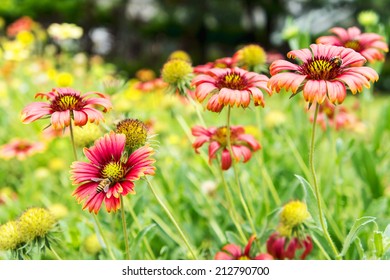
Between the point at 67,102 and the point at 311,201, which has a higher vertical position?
the point at 67,102

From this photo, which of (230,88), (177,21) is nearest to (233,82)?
(230,88)

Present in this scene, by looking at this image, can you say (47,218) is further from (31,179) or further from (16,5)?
(16,5)

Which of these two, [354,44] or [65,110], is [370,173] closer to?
[354,44]

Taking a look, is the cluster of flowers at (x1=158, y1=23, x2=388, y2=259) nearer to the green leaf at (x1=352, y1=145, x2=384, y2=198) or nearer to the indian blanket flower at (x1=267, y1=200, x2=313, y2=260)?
the indian blanket flower at (x1=267, y1=200, x2=313, y2=260)

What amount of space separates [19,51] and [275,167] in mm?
1325

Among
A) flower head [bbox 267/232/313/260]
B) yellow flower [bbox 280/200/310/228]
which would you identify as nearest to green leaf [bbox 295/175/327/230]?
yellow flower [bbox 280/200/310/228]

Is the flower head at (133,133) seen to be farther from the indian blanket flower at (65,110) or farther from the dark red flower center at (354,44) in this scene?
the dark red flower center at (354,44)

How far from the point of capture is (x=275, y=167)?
1.85 m

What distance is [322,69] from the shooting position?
0.82 meters

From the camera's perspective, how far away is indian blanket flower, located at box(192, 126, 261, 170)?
1087 mm

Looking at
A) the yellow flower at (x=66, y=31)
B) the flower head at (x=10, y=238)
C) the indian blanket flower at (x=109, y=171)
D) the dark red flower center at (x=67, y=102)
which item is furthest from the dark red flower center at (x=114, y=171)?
the yellow flower at (x=66, y=31)

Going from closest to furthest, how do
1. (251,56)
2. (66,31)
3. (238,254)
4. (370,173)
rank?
(238,254) → (251,56) → (370,173) → (66,31)

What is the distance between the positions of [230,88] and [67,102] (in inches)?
11.7
